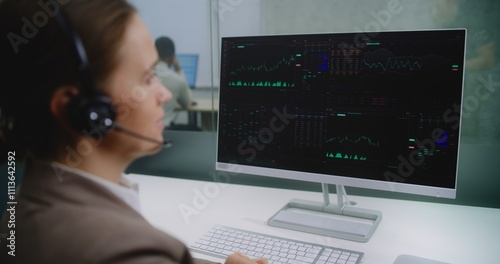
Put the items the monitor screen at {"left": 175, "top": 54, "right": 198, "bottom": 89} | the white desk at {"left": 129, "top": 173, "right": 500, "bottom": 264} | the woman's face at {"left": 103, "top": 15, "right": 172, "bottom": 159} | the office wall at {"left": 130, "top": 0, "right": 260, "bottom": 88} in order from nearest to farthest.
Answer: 1. the woman's face at {"left": 103, "top": 15, "right": 172, "bottom": 159}
2. the white desk at {"left": 129, "top": 173, "right": 500, "bottom": 264}
3. the office wall at {"left": 130, "top": 0, "right": 260, "bottom": 88}
4. the monitor screen at {"left": 175, "top": 54, "right": 198, "bottom": 89}

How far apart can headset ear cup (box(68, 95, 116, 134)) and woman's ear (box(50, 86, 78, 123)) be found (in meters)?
0.01

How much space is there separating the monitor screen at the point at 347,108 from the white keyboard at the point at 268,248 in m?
0.23

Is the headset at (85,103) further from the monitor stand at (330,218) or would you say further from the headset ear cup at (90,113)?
the monitor stand at (330,218)

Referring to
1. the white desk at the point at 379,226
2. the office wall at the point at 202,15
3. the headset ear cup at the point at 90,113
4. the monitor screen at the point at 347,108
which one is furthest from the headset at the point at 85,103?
the office wall at the point at 202,15

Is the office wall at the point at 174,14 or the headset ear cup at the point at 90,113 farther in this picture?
the office wall at the point at 174,14

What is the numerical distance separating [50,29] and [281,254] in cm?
68

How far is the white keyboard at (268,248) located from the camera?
→ 919 mm

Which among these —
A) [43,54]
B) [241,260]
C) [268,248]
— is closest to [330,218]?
[268,248]

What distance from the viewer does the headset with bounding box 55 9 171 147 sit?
20.2 inches

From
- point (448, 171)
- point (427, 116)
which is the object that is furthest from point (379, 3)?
point (448, 171)

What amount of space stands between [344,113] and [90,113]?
0.74 m

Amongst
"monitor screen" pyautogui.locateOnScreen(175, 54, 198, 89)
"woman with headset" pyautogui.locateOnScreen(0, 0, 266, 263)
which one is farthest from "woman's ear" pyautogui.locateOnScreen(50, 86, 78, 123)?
"monitor screen" pyautogui.locateOnScreen(175, 54, 198, 89)

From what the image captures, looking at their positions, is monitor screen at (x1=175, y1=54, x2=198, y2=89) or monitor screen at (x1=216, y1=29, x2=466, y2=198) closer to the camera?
monitor screen at (x1=216, y1=29, x2=466, y2=198)

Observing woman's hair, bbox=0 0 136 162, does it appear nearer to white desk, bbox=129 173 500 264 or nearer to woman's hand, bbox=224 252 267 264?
woman's hand, bbox=224 252 267 264
